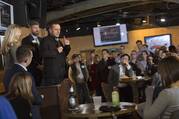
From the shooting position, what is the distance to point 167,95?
114 inches

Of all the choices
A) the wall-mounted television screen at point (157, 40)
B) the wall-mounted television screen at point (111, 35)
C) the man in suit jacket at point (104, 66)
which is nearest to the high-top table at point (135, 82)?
the man in suit jacket at point (104, 66)

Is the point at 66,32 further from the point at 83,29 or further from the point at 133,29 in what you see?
the point at 133,29

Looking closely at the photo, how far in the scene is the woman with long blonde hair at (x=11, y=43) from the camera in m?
4.74

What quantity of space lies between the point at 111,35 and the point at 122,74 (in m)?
4.51

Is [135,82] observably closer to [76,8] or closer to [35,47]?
[35,47]

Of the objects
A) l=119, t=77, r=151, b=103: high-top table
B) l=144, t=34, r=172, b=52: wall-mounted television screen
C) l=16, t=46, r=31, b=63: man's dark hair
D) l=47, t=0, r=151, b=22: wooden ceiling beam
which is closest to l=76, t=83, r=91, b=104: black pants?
l=119, t=77, r=151, b=103: high-top table

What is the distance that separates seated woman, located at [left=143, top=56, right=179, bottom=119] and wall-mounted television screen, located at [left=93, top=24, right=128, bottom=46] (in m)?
10.0

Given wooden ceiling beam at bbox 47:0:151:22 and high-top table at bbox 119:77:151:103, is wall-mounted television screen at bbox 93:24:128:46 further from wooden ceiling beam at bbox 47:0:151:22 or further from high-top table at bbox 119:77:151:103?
high-top table at bbox 119:77:151:103

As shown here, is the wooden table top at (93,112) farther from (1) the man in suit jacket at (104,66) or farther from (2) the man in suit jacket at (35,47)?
(1) the man in suit jacket at (104,66)

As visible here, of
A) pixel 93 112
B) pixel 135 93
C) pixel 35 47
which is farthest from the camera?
pixel 135 93

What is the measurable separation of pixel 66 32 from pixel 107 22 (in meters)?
1.88

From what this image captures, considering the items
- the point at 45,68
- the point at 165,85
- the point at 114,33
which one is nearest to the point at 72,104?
the point at 45,68

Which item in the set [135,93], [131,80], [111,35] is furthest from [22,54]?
[111,35]

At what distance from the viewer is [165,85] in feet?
9.96
